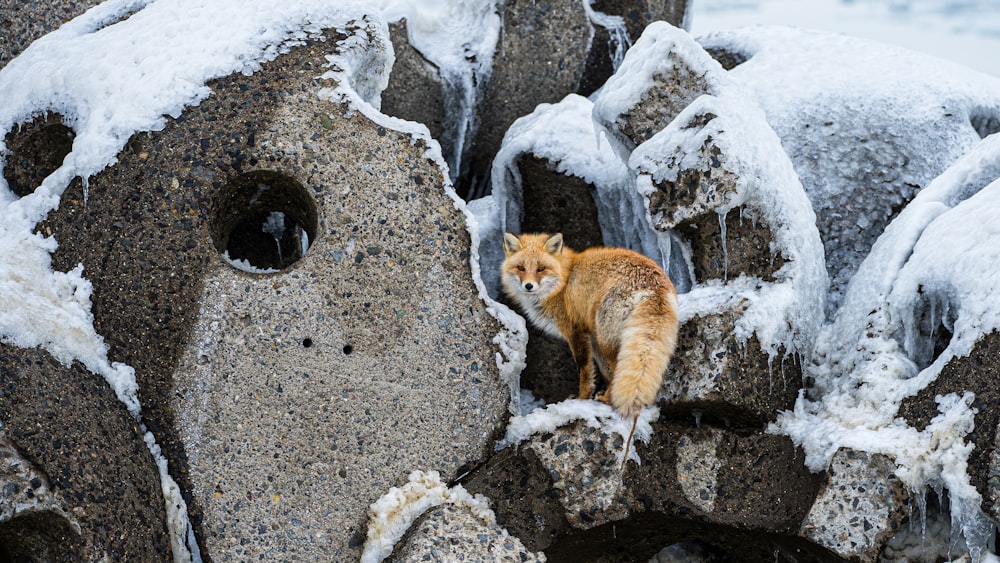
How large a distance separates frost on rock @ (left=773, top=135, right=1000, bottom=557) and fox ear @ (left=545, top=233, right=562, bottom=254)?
167 centimetres

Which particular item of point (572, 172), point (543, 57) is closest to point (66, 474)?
point (572, 172)

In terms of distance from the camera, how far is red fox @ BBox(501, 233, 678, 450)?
5.18m

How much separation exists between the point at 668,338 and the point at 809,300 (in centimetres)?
113

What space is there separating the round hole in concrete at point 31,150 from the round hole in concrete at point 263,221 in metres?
1.05

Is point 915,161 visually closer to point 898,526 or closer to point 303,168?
point 898,526

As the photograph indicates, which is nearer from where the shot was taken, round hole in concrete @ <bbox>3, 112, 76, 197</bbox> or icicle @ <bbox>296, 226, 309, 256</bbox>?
round hole in concrete @ <bbox>3, 112, 76, 197</bbox>

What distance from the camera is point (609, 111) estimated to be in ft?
20.6

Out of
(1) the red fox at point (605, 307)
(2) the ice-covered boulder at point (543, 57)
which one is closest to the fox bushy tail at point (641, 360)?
(1) the red fox at point (605, 307)

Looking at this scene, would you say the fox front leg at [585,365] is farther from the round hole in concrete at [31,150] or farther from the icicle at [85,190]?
the round hole in concrete at [31,150]

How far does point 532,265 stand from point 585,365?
2.24 feet


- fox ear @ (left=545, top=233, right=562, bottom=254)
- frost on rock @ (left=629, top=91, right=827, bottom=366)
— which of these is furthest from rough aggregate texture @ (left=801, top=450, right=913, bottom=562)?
fox ear @ (left=545, top=233, right=562, bottom=254)

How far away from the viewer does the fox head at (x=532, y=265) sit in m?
5.96

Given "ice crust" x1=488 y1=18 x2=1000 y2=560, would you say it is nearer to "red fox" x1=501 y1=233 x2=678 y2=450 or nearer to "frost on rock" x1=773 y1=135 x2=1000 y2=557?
"frost on rock" x1=773 y1=135 x2=1000 y2=557

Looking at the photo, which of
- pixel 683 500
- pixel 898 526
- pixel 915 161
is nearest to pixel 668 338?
pixel 683 500
